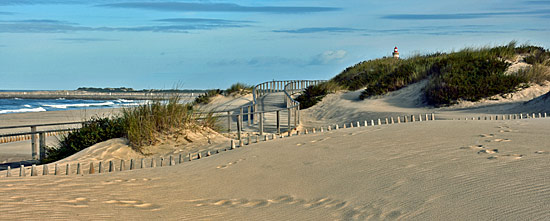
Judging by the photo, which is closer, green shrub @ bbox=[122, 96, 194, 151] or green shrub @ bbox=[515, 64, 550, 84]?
green shrub @ bbox=[122, 96, 194, 151]

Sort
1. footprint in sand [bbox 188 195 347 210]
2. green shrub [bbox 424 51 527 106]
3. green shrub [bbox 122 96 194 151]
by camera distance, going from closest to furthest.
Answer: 1. footprint in sand [bbox 188 195 347 210]
2. green shrub [bbox 122 96 194 151]
3. green shrub [bbox 424 51 527 106]

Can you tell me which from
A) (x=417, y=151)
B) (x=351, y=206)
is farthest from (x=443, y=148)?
(x=351, y=206)

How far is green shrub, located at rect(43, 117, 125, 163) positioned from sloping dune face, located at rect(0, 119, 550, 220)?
13.2 ft

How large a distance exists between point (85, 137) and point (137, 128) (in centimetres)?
152

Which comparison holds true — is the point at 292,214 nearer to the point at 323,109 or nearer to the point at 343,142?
the point at 343,142

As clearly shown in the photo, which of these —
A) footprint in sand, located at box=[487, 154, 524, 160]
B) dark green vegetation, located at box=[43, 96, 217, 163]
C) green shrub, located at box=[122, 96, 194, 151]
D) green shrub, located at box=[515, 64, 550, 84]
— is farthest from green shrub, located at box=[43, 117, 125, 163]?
green shrub, located at box=[515, 64, 550, 84]

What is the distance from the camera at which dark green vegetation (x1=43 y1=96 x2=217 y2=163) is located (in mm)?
11680

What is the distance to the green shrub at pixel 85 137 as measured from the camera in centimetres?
1212

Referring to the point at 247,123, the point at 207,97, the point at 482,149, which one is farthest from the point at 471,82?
the point at 207,97

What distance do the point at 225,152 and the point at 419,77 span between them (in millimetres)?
16879

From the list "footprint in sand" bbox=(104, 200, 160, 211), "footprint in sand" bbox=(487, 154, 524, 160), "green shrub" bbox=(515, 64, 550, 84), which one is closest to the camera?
"footprint in sand" bbox=(104, 200, 160, 211)

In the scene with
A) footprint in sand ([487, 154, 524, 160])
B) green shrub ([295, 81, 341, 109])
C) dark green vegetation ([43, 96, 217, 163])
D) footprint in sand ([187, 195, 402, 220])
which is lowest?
footprint in sand ([187, 195, 402, 220])

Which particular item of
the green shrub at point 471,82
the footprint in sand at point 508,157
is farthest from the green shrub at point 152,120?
the green shrub at point 471,82

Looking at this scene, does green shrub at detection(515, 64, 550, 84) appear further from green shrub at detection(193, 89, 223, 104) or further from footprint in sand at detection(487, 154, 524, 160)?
green shrub at detection(193, 89, 223, 104)
